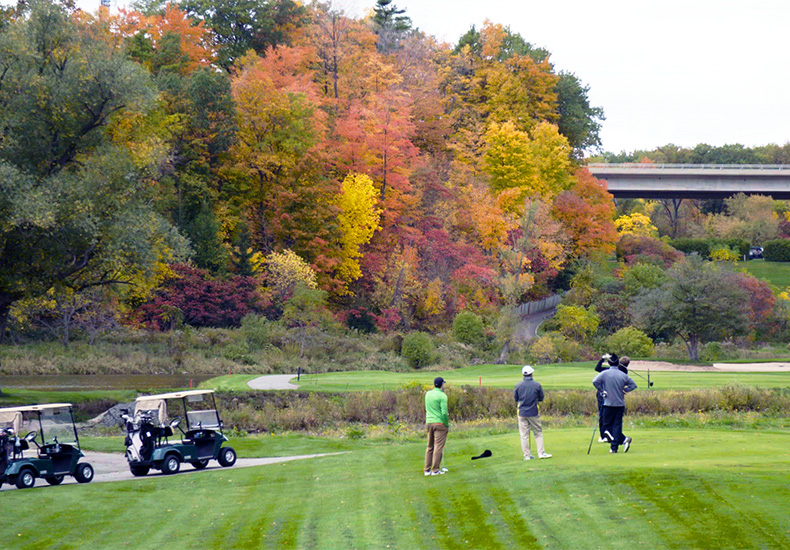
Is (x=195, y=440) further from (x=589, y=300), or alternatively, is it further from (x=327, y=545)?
(x=589, y=300)

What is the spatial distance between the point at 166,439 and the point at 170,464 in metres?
0.67

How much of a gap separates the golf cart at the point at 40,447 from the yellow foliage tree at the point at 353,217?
43.4 m

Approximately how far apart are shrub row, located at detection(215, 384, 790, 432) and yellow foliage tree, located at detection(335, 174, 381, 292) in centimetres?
2880

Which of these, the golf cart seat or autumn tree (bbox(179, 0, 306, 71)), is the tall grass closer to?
the golf cart seat

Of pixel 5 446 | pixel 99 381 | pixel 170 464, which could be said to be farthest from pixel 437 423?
pixel 99 381

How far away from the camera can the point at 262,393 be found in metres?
34.6

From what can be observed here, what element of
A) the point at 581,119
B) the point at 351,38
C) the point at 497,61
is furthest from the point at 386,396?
the point at 581,119

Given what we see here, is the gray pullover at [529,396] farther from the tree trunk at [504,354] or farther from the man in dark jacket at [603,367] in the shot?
the tree trunk at [504,354]

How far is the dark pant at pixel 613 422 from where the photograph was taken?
16516 millimetres

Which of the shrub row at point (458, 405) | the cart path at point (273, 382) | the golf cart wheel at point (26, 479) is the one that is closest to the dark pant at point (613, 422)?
the golf cart wheel at point (26, 479)

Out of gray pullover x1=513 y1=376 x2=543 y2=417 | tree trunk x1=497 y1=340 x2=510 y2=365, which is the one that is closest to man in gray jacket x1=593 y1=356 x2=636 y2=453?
gray pullover x1=513 y1=376 x2=543 y2=417

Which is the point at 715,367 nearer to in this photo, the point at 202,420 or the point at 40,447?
the point at 202,420

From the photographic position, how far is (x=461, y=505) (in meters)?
13.5

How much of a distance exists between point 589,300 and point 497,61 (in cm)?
3020
